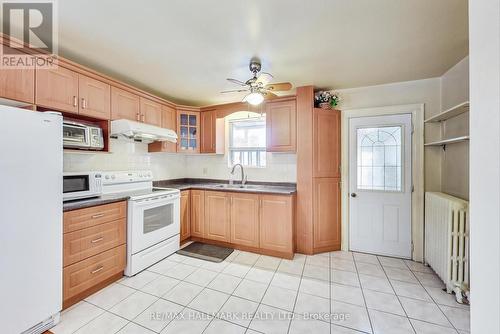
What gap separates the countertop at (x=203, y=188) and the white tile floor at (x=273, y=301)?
93 cm

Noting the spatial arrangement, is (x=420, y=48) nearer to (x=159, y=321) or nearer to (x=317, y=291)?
(x=317, y=291)

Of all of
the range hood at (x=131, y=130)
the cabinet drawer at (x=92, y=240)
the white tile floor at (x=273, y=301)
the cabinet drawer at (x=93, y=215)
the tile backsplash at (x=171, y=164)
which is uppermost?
the range hood at (x=131, y=130)

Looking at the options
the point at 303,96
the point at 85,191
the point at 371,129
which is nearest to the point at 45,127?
the point at 85,191

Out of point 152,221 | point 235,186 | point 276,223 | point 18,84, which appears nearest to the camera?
point 18,84

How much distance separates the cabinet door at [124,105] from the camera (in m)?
2.56

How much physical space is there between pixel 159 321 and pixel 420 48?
3530 mm

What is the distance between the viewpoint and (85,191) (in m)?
2.19

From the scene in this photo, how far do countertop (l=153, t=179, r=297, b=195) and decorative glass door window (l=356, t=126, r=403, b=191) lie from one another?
3.46 feet

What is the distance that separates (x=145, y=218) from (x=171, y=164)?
1525 mm

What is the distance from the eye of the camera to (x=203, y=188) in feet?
11.1

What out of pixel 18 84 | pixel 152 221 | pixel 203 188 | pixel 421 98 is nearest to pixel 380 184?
pixel 421 98

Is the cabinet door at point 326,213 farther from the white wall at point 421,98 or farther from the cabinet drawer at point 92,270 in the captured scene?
the cabinet drawer at point 92,270

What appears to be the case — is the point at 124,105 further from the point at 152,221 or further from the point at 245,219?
the point at 245,219

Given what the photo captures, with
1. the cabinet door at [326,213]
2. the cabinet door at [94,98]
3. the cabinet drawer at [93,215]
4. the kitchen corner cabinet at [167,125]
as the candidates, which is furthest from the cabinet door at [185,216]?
the cabinet door at [326,213]
